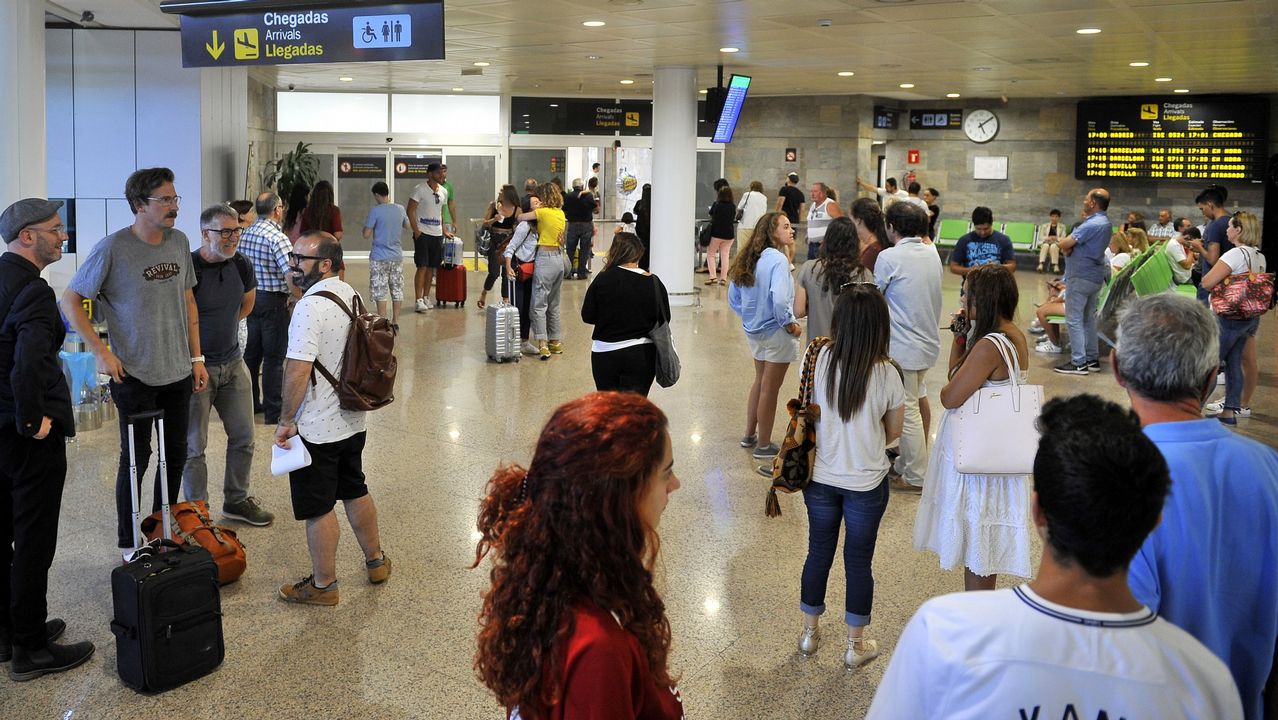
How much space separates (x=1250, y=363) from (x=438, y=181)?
30.5 feet

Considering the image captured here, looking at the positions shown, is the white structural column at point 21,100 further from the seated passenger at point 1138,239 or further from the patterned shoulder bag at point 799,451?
the seated passenger at point 1138,239

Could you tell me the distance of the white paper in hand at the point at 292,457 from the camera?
4383 millimetres

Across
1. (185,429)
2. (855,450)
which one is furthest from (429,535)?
(855,450)

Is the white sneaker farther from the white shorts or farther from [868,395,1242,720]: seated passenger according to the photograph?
[868,395,1242,720]: seated passenger

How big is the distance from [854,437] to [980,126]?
1975 cm

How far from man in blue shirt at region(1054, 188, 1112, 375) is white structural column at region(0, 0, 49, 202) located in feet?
27.6

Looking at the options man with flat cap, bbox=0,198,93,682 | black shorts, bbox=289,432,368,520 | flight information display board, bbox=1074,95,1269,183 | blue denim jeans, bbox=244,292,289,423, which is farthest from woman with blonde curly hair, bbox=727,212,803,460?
flight information display board, bbox=1074,95,1269,183

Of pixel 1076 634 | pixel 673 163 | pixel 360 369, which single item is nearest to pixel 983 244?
pixel 360 369

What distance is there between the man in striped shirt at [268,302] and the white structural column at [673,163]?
7295mm

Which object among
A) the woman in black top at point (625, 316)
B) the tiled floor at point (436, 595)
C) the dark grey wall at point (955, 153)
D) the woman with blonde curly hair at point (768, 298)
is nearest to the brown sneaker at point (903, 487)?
the tiled floor at point (436, 595)

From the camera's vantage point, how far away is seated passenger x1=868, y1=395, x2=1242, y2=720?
1520 mm

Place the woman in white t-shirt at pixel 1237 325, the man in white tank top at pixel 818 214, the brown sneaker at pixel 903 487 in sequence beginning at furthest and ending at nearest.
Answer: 1. the man in white tank top at pixel 818 214
2. the woman in white t-shirt at pixel 1237 325
3. the brown sneaker at pixel 903 487

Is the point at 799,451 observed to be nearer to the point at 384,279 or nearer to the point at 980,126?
the point at 384,279

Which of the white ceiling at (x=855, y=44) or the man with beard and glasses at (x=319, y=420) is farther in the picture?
the white ceiling at (x=855, y=44)
